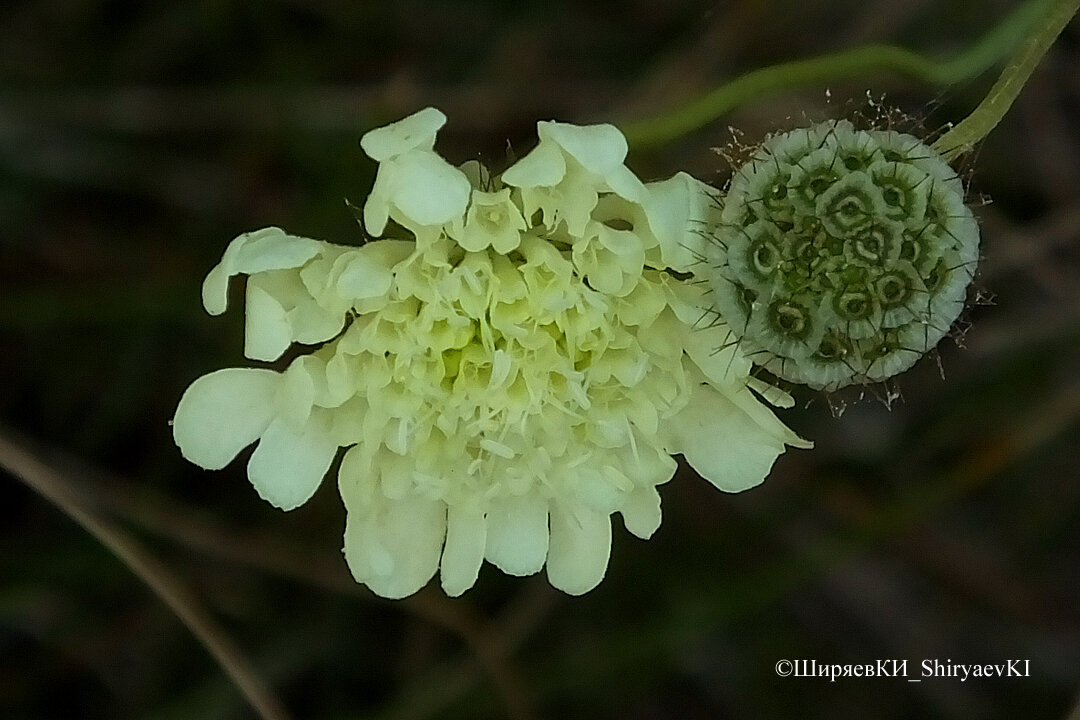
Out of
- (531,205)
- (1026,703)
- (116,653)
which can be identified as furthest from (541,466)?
(1026,703)

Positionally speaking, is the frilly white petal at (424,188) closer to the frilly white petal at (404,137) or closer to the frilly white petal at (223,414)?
the frilly white petal at (404,137)

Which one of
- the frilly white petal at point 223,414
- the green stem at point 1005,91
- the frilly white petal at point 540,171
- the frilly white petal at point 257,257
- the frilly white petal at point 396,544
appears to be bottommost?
the frilly white petal at point 396,544

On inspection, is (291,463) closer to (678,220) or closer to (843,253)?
(678,220)

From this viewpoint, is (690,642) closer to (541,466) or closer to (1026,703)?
(1026,703)

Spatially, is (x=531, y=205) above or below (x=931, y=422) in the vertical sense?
below

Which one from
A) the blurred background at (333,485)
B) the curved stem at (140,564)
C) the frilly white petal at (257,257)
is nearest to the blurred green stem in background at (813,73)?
the frilly white petal at (257,257)

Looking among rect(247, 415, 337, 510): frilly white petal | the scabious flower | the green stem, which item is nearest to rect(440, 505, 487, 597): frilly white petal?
the scabious flower
